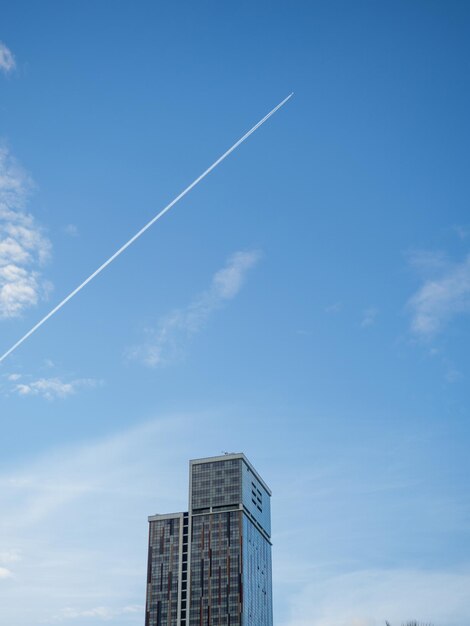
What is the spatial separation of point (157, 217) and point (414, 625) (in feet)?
203

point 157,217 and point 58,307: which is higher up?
point 157,217

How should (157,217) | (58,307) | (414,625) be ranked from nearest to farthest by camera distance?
(414,625), (58,307), (157,217)

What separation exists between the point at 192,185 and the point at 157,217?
718 centimetres

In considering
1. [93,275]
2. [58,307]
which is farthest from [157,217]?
[58,307]

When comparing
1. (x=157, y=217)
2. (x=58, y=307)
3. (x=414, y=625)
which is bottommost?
(x=414, y=625)

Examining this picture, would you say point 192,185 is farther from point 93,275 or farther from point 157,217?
point 93,275

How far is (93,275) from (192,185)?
72.4 feet

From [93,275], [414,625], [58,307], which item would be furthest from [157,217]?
[414,625]

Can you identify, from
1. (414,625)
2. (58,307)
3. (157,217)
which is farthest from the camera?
(157,217)

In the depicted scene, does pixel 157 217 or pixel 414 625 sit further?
pixel 157 217

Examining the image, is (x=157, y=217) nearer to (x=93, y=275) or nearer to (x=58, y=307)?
(x=93, y=275)

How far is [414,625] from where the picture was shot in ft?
218

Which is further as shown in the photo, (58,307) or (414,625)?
(58,307)

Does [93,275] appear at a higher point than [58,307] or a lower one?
higher
